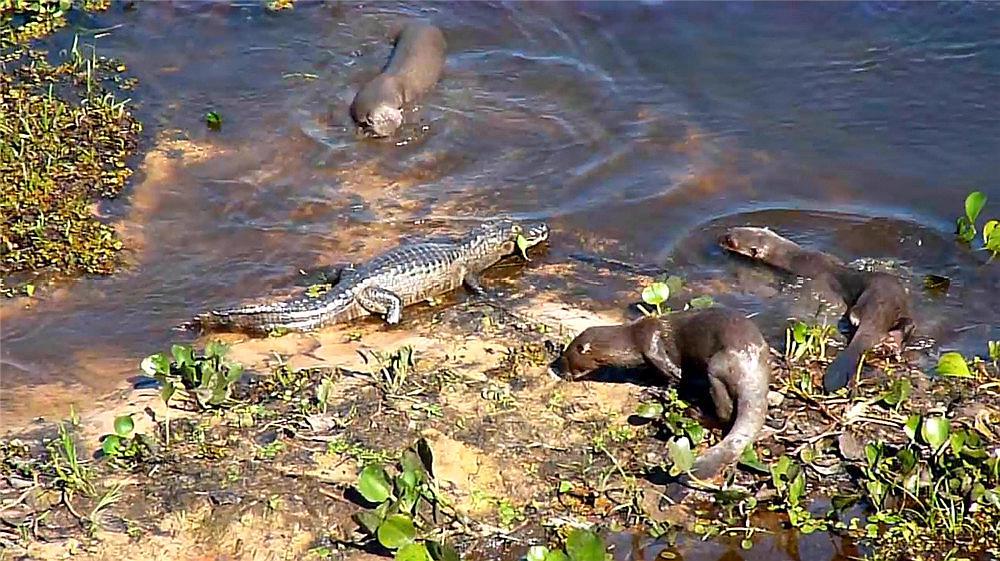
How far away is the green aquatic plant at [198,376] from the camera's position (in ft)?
19.8

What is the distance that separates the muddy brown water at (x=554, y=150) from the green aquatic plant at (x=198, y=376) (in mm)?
602

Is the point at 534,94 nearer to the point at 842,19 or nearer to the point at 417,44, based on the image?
the point at 417,44

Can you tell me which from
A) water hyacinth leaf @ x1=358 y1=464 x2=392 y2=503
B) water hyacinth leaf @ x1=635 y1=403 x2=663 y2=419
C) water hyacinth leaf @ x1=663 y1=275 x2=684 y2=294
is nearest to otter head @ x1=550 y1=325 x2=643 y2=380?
water hyacinth leaf @ x1=635 y1=403 x2=663 y2=419

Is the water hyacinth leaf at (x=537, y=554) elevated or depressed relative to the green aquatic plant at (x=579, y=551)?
depressed

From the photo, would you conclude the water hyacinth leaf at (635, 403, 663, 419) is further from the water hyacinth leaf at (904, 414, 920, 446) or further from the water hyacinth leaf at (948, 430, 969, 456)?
the water hyacinth leaf at (948, 430, 969, 456)

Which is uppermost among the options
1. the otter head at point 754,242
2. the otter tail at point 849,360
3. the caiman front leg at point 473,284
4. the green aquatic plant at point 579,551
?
the green aquatic plant at point 579,551

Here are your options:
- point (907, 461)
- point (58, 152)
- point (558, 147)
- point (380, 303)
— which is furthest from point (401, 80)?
point (907, 461)

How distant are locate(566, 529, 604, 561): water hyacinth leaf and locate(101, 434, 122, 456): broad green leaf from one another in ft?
6.60

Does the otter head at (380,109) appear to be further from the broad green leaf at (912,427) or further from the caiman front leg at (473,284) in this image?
the broad green leaf at (912,427)

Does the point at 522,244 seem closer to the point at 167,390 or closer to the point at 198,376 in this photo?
the point at 198,376

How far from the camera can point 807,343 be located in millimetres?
6672

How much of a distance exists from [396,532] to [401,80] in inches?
232

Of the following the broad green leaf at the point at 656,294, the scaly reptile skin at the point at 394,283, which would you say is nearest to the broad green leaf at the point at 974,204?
the broad green leaf at the point at 656,294

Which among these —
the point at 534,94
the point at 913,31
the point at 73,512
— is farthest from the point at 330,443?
the point at 913,31
